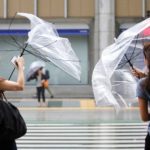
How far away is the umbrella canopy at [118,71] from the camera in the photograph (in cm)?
511

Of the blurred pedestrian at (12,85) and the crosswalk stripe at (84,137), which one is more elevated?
the blurred pedestrian at (12,85)

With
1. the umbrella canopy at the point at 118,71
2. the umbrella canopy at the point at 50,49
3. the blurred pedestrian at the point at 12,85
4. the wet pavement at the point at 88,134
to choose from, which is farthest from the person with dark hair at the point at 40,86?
the blurred pedestrian at the point at 12,85

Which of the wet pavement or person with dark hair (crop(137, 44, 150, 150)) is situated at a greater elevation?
person with dark hair (crop(137, 44, 150, 150))

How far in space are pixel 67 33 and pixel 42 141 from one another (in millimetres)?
16679

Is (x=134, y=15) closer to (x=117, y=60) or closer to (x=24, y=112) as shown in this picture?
(x=24, y=112)

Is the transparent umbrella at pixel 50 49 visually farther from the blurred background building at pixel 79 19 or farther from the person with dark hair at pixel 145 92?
the blurred background building at pixel 79 19

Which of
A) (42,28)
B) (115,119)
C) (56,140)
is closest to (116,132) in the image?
(56,140)

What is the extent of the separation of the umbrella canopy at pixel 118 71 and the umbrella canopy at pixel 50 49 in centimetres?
44

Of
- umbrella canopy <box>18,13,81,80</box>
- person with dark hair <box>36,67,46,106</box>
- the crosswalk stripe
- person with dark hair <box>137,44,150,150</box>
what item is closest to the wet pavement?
the crosswalk stripe

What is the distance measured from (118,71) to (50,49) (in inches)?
28.8

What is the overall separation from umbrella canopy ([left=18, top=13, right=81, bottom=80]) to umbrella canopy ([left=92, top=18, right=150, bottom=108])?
44 centimetres

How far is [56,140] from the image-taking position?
961 centimetres

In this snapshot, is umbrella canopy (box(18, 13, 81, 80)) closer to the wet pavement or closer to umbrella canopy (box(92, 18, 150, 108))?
umbrella canopy (box(92, 18, 150, 108))

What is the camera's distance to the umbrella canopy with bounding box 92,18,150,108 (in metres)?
5.11
